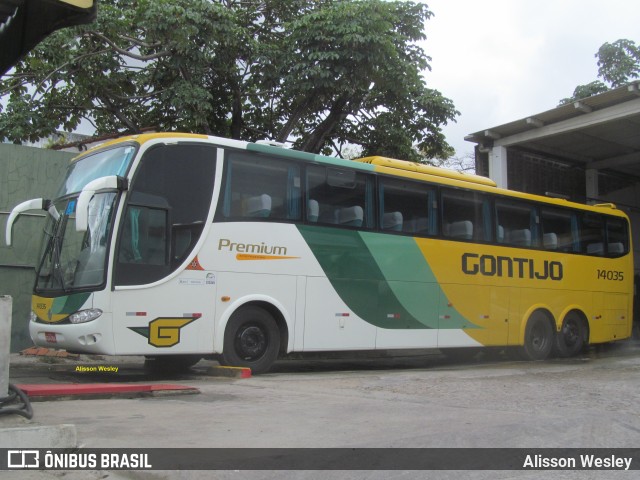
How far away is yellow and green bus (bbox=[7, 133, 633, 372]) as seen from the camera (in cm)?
820

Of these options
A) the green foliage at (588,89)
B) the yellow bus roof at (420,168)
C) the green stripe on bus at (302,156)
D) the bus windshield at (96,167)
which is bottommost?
the bus windshield at (96,167)

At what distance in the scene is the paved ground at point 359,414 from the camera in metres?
4.88

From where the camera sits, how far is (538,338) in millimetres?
13438

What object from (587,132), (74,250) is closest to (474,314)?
(74,250)

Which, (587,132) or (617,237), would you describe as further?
(587,132)

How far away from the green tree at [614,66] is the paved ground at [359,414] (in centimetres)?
1932

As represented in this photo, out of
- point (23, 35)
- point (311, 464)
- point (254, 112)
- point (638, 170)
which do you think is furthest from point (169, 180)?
point (638, 170)

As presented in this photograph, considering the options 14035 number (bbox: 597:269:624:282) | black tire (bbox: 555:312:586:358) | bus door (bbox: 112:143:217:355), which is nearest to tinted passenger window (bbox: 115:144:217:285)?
bus door (bbox: 112:143:217:355)

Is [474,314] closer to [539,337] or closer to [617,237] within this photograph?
[539,337]

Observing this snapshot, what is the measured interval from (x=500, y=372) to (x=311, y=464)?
6.89m

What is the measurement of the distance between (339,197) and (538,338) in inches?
239

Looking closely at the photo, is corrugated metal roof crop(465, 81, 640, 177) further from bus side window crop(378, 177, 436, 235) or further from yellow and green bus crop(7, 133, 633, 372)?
bus side window crop(378, 177, 436, 235)

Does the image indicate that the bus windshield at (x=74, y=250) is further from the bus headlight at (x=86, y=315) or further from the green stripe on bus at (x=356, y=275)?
the green stripe on bus at (x=356, y=275)

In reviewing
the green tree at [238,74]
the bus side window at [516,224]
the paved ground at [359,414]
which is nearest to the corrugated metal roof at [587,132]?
the green tree at [238,74]
